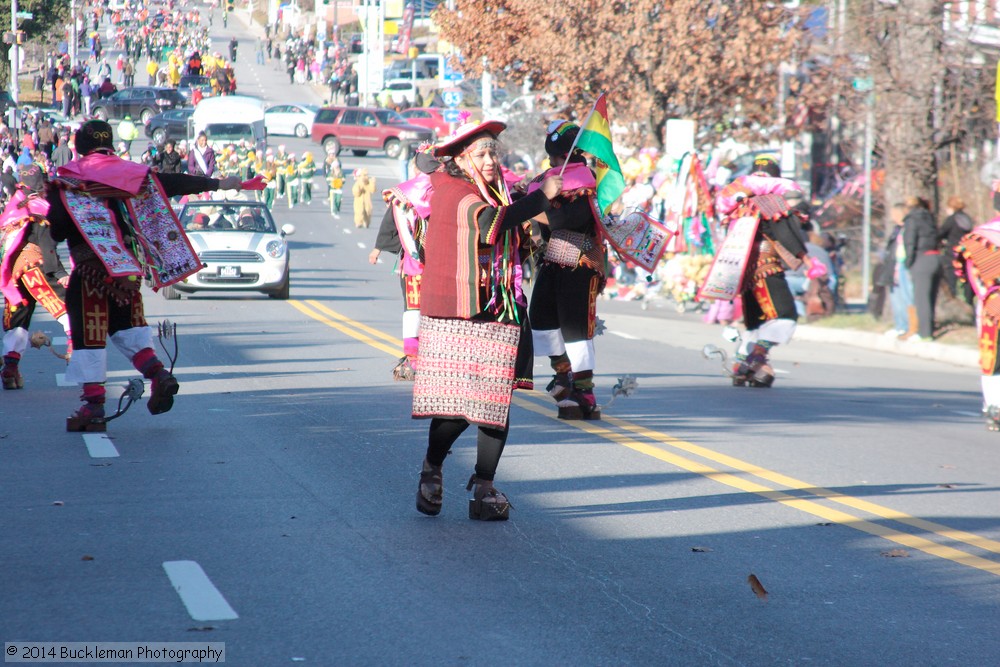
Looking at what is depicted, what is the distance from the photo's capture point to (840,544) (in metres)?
7.07

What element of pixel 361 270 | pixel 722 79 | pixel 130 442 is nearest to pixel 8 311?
pixel 130 442

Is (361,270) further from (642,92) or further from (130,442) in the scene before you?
(130,442)

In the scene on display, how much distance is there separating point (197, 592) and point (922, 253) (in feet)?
48.3

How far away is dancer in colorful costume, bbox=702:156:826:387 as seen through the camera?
13242mm

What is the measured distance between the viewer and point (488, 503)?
7254mm

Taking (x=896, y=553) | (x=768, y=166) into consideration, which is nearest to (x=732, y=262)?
(x=768, y=166)

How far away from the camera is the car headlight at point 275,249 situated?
2328cm

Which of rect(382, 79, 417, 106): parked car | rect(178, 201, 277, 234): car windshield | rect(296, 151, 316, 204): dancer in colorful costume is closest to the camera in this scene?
rect(178, 201, 277, 234): car windshield

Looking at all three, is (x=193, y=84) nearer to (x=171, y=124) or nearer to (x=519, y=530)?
(x=171, y=124)

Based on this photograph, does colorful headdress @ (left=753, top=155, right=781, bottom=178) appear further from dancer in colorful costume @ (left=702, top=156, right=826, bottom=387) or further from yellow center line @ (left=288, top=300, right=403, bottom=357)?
yellow center line @ (left=288, top=300, right=403, bottom=357)

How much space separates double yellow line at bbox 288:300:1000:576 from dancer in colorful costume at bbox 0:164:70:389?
4.12 metres

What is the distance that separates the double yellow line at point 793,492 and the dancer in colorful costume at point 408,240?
48.9 inches

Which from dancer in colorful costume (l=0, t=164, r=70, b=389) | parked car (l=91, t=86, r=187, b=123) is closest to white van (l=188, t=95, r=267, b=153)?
parked car (l=91, t=86, r=187, b=123)

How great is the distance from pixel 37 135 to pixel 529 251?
106 feet
